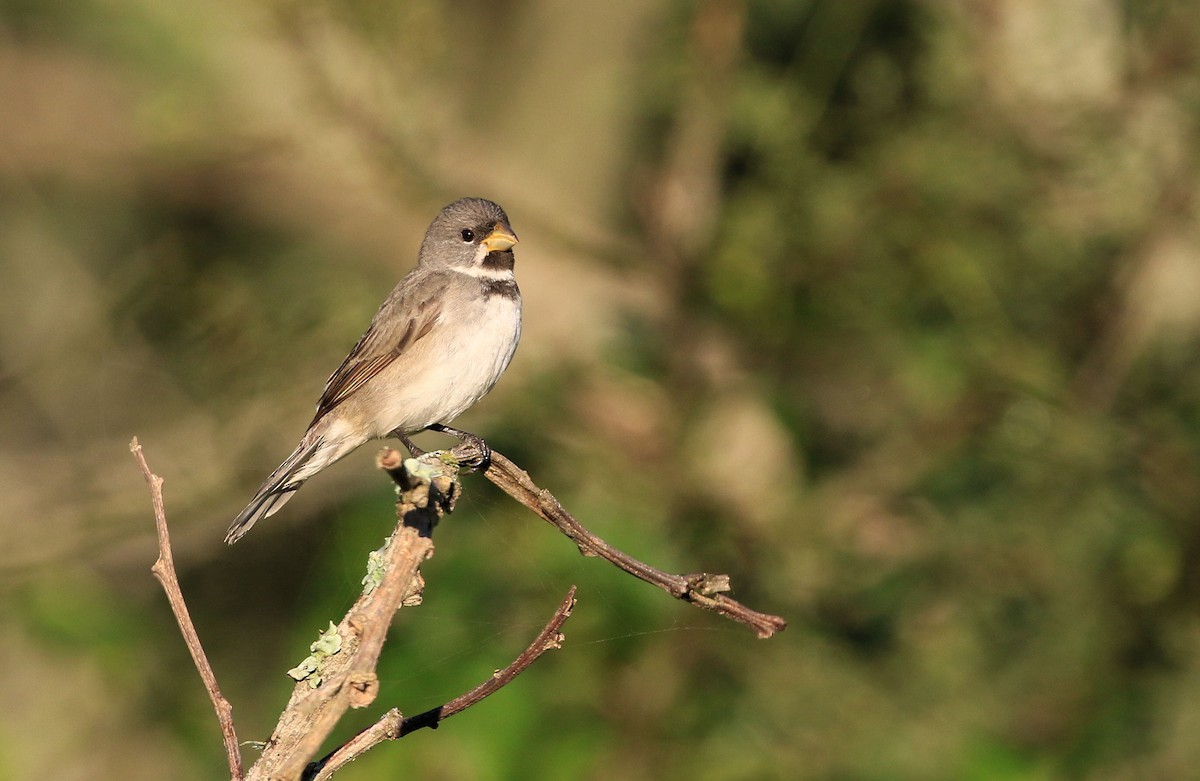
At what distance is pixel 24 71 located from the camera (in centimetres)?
854

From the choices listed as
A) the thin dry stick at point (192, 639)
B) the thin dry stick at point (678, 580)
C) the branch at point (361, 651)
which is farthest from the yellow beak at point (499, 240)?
the thin dry stick at point (192, 639)

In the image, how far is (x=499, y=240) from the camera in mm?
5637

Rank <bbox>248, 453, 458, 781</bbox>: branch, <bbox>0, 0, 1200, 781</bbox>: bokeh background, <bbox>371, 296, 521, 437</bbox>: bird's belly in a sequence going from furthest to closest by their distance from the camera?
1. <bbox>0, 0, 1200, 781</bbox>: bokeh background
2. <bbox>371, 296, 521, 437</bbox>: bird's belly
3. <bbox>248, 453, 458, 781</bbox>: branch

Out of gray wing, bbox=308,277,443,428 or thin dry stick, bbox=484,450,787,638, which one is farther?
gray wing, bbox=308,277,443,428

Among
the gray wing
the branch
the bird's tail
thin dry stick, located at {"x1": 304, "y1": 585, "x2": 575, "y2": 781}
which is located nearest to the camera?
the branch

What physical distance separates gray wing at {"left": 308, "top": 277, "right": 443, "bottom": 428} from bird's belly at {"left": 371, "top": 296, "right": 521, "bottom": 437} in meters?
0.11

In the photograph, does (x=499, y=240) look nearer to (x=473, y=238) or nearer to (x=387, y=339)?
(x=473, y=238)

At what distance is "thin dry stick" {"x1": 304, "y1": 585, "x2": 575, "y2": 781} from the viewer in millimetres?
2248

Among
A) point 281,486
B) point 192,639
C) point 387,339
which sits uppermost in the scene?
point 387,339

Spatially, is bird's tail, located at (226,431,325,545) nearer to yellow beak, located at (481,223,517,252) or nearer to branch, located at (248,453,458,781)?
yellow beak, located at (481,223,517,252)

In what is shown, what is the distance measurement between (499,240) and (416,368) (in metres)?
0.84

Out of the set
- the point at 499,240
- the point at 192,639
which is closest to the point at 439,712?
the point at 192,639

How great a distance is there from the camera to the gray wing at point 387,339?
207 inches

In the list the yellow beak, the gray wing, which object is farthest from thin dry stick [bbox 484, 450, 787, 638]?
the yellow beak
